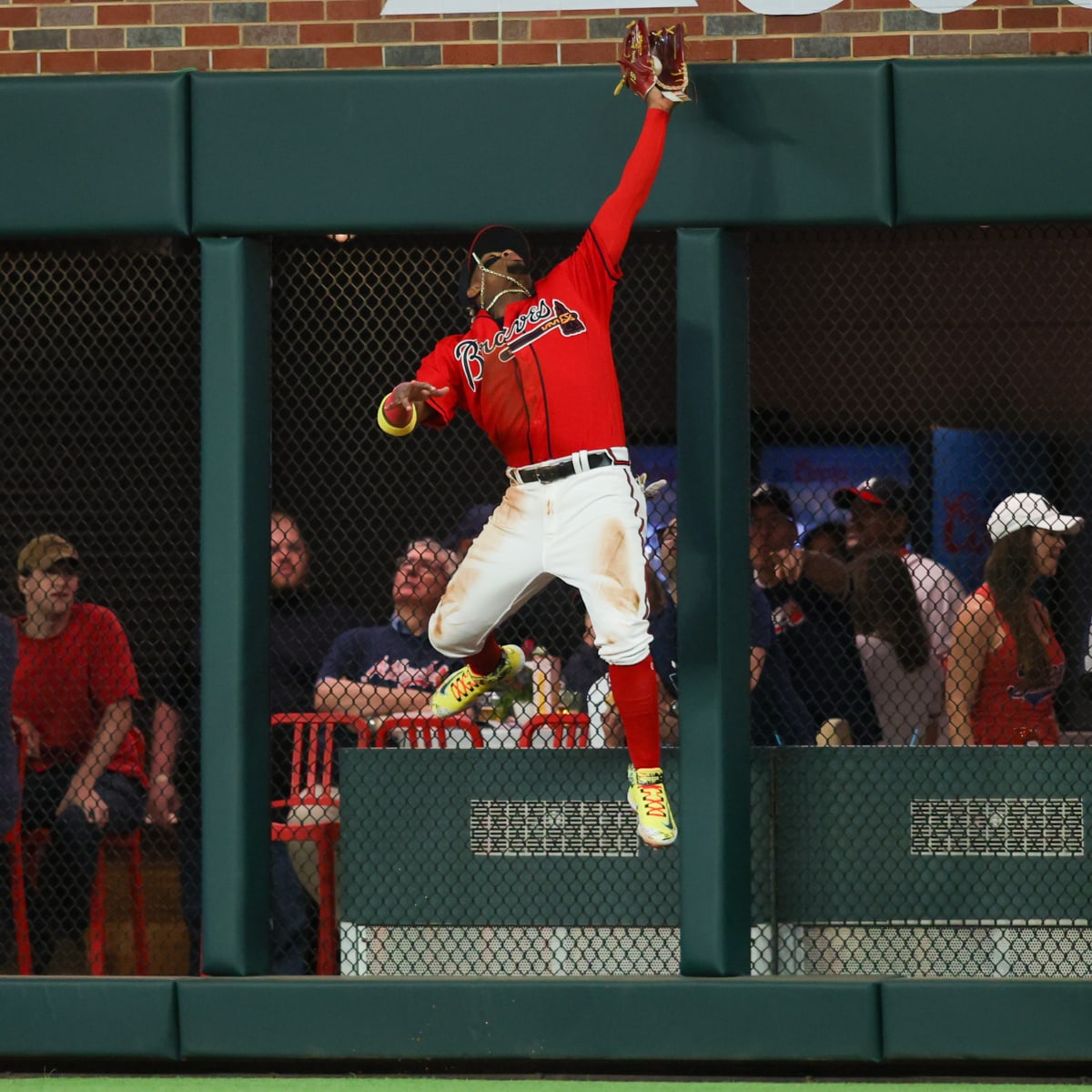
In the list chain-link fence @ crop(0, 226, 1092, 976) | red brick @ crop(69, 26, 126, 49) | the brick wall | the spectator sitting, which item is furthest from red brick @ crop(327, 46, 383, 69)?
the spectator sitting

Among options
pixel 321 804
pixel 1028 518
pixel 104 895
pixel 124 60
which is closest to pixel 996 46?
pixel 1028 518

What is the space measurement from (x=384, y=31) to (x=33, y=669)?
258cm

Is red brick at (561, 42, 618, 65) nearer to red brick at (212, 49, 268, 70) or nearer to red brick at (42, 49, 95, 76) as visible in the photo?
red brick at (212, 49, 268, 70)

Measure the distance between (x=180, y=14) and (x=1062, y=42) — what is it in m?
2.97

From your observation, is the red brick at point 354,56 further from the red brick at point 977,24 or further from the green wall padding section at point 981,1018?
the green wall padding section at point 981,1018

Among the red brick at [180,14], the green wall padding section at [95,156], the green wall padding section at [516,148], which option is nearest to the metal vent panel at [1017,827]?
the green wall padding section at [516,148]

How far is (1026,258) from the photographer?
843 cm

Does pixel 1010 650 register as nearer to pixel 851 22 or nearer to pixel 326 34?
pixel 851 22

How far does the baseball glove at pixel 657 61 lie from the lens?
17.4 ft

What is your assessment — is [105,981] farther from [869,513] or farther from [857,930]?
[869,513]

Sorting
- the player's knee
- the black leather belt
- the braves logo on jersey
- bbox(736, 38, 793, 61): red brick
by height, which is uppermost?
bbox(736, 38, 793, 61): red brick

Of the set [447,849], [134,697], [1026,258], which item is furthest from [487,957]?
[1026,258]

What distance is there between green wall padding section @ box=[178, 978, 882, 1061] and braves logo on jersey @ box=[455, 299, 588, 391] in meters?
2.00

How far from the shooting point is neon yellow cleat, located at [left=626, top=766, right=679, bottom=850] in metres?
5.18
